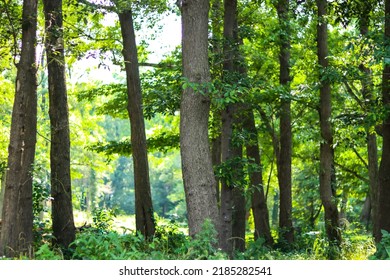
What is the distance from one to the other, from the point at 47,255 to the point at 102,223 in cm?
648

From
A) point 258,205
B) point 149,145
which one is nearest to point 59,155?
point 149,145

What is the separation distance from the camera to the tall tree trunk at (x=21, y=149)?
11.5 meters

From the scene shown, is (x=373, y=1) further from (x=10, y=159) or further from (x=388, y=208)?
(x=10, y=159)

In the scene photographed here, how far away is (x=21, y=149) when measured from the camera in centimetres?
1159

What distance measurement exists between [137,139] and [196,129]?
6410mm

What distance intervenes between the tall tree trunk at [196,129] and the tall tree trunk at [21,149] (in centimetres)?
265

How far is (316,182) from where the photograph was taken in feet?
116

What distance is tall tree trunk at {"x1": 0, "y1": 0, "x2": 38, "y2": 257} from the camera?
37.8 ft

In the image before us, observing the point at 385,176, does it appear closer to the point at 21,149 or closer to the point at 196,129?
the point at 196,129

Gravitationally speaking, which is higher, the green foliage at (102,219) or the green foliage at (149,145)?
the green foliage at (149,145)

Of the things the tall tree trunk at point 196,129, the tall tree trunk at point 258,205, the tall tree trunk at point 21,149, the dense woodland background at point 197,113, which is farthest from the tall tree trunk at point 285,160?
the tall tree trunk at point 21,149

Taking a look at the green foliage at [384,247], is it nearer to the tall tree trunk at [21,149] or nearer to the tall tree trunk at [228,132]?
the tall tree trunk at [228,132]

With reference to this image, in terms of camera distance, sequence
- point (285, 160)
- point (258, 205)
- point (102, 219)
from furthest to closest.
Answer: point (258, 205) < point (285, 160) < point (102, 219)

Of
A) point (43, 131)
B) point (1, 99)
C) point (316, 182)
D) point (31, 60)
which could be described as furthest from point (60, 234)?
point (316, 182)
